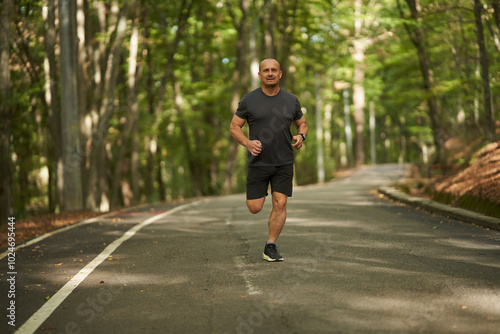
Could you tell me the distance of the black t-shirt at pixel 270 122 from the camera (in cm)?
655

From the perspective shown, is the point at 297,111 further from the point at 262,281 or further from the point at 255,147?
the point at 262,281

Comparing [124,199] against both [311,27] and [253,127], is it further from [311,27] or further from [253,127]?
[253,127]


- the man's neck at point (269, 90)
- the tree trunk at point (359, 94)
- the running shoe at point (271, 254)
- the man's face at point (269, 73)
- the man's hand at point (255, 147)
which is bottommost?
the running shoe at point (271, 254)

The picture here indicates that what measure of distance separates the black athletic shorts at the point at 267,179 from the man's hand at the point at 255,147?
238 mm

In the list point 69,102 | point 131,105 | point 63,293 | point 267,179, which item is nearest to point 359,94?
point 131,105

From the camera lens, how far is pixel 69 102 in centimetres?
1448

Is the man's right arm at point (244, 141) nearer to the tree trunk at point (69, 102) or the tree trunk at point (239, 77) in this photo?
the tree trunk at point (69, 102)

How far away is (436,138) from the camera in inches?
798

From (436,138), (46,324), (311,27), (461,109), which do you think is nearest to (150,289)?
(46,324)

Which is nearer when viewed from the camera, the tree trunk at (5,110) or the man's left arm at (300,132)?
the man's left arm at (300,132)

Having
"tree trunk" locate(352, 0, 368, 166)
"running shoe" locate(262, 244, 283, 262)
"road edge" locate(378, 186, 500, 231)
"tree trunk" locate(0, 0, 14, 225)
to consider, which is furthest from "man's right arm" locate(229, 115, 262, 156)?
"tree trunk" locate(352, 0, 368, 166)

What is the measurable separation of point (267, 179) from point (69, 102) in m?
9.01

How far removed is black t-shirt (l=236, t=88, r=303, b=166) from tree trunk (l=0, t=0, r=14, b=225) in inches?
533

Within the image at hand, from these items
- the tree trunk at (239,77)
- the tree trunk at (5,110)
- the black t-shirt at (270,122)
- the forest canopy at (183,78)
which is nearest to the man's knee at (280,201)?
the black t-shirt at (270,122)
